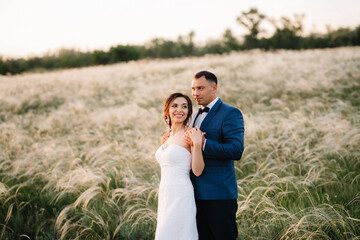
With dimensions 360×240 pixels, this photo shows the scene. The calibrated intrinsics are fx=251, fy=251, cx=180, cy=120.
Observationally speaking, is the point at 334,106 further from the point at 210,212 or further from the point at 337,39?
the point at 337,39

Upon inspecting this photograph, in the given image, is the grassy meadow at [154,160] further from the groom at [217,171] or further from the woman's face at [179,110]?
the woman's face at [179,110]

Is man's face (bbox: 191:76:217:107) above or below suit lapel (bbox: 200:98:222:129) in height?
above

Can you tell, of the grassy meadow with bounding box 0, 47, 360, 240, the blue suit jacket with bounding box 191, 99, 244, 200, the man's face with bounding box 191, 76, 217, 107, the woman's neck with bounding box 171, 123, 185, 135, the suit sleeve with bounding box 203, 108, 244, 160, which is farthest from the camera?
the grassy meadow with bounding box 0, 47, 360, 240

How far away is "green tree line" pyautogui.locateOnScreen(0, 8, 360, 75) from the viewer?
89.2 ft

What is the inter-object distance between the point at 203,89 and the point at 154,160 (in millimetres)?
2939

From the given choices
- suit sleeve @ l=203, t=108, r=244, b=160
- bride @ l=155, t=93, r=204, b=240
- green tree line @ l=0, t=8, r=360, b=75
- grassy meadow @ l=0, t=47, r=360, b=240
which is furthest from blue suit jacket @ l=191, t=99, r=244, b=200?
green tree line @ l=0, t=8, r=360, b=75

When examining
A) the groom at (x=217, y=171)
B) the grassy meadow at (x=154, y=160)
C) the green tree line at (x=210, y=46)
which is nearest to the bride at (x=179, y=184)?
the groom at (x=217, y=171)

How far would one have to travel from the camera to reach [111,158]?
541 centimetres

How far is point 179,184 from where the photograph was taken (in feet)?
8.39

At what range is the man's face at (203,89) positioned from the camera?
255cm

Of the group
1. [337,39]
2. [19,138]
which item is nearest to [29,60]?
[19,138]

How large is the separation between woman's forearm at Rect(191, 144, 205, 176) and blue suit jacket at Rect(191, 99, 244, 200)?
6 centimetres

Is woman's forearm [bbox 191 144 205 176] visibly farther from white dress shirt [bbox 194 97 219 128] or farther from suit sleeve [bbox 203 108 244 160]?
white dress shirt [bbox 194 97 219 128]

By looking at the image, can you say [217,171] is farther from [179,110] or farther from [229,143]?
[179,110]
